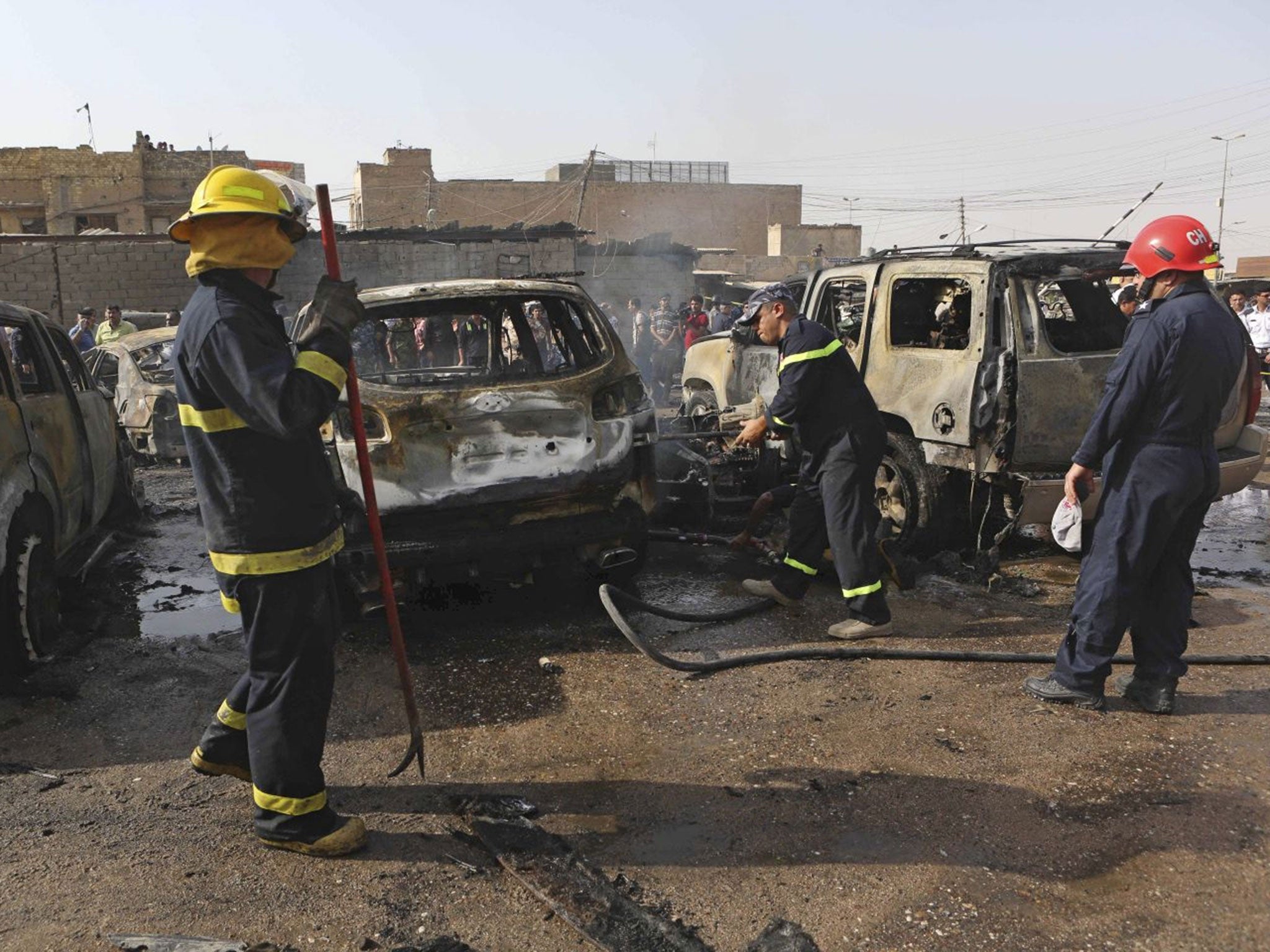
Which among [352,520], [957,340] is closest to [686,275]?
[957,340]

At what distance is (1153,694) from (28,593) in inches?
198

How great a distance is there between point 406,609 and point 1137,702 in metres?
3.69

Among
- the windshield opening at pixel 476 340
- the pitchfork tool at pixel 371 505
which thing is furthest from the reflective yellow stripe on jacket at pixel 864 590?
the pitchfork tool at pixel 371 505

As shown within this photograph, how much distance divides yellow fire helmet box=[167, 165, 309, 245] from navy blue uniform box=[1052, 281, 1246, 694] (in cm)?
313

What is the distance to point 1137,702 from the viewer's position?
4.14m

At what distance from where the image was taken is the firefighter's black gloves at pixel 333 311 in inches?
114

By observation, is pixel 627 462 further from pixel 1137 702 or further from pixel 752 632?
pixel 1137 702

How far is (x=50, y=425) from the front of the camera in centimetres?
532

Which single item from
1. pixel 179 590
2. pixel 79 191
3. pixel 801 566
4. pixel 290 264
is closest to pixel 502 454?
pixel 801 566

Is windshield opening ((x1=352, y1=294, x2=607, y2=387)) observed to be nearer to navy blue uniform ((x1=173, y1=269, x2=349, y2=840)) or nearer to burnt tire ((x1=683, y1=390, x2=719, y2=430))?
navy blue uniform ((x1=173, y1=269, x2=349, y2=840))

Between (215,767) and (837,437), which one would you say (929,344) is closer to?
(837,437)

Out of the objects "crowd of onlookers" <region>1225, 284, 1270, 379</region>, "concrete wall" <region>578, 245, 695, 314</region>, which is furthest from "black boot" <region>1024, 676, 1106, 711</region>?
"concrete wall" <region>578, 245, 695, 314</region>

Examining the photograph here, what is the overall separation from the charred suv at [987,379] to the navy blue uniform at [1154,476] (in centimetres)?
150

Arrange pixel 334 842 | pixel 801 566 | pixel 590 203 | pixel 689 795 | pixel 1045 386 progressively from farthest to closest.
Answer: pixel 590 203, pixel 1045 386, pixel 801 566, pixel 689 795, pixel 334 842
